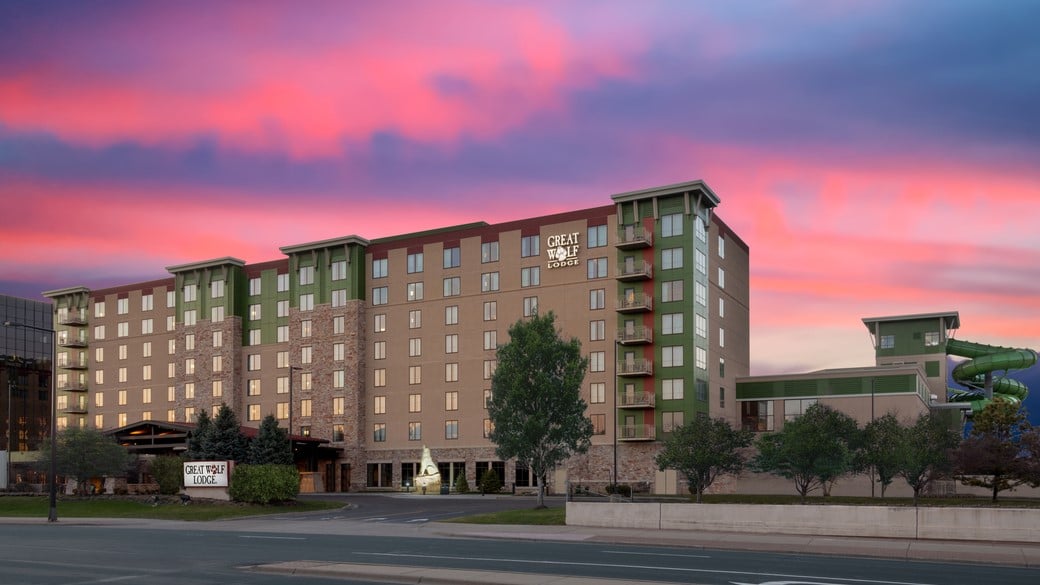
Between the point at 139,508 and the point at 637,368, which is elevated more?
the point at 637,368

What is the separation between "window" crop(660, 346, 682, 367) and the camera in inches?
3263

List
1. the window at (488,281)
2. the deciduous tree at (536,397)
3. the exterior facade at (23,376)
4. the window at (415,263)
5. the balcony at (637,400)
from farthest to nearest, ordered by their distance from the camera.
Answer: the exterior facade at (23,376)
the window at (415,263)
the window at (488,281)
the balcony at (637,400)
the deciduous tree at (536,397)

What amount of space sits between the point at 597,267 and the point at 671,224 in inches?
300

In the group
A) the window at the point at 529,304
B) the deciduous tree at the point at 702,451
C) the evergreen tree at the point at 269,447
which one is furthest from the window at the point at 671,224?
the evergreen tree at the point at 269,447

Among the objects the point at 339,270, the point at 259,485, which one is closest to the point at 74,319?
the point at 339,270

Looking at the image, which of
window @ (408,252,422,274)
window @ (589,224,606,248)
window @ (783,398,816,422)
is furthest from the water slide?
window @ (408,252,422,274)

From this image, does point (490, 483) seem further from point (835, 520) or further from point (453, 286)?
point (835, 520)

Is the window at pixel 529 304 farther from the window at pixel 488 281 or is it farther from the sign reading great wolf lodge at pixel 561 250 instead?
the window at pixel 488 281

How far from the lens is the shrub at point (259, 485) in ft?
181

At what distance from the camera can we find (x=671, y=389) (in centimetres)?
8281

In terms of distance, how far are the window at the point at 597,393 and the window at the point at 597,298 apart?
6.77 m

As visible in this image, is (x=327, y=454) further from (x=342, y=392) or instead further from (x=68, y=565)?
(x=68, y=565)

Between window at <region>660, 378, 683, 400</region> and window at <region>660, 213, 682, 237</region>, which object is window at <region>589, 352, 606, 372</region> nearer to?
window at <region>660, 378, 683, 400</region>

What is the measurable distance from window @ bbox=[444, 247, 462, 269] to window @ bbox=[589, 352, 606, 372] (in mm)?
17297
